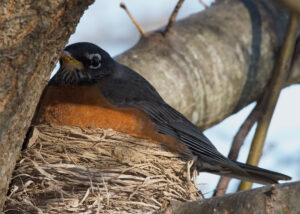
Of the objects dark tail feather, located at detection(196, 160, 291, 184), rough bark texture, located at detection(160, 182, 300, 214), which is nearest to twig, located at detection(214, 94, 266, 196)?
dark tail feather, located at detection(196, 160, 291, 184)

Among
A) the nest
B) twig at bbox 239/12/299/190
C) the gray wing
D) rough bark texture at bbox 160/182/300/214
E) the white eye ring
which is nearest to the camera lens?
rough bark texture at bbox 160/182/300/214

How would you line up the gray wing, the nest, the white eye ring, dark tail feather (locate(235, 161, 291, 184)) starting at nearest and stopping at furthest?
the nest, the gray wing, dark tail feather (locate(235, 161, 291, 184)), the white eye ring

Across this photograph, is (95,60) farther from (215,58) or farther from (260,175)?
(260,175)

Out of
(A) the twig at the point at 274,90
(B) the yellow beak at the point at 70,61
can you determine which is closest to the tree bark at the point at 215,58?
(A) the twig at the point at 274,90

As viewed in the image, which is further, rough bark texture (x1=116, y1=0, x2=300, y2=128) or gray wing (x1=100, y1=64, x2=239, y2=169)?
rough bark texture (x1=116, y1=0, x2=300, y2=128)

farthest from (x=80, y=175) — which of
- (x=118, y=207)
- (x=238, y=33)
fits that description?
(x=238, y=33)

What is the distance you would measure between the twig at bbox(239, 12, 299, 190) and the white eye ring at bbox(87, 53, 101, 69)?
1.48 m

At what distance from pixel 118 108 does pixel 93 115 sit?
0.19 metres

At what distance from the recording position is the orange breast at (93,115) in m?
3.46

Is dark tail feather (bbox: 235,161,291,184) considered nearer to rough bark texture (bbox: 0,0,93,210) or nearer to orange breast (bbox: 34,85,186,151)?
orange breast (bbox: 34,85,186,151)

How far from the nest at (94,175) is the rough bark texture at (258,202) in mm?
796

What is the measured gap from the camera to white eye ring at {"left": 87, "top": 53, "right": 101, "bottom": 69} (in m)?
3.94

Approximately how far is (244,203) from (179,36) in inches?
110

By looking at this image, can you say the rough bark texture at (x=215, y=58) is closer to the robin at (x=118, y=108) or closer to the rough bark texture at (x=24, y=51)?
the robin at (x=118, y=108)
